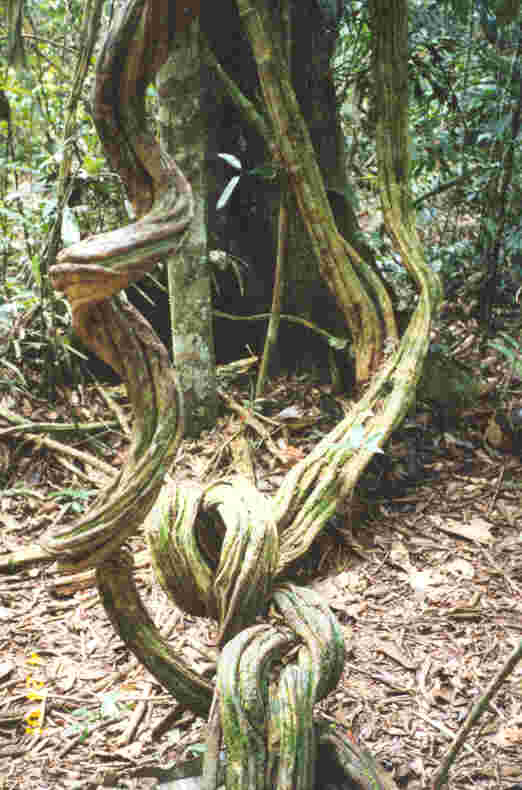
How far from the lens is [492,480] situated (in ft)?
6.24

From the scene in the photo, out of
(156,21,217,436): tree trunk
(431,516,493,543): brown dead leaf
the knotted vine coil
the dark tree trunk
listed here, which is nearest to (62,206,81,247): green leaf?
(156,21,217,436): tree trunk

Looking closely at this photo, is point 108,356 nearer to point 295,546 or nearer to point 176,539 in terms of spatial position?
point 176,539

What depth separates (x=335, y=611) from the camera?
150 cm

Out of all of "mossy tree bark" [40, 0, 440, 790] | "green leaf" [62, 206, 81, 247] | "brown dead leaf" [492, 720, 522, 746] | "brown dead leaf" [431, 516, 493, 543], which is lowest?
"brown dead leaf" [492, 720, 522, 746]

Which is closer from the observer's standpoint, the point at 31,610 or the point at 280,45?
the point at 31,610

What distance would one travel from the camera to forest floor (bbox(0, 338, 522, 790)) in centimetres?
113

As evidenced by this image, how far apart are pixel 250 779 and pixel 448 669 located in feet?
2.02

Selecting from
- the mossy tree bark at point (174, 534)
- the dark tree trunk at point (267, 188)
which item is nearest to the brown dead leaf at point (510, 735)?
the mossy tree bark at point (174, 534)

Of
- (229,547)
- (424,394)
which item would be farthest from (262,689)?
(424,394)

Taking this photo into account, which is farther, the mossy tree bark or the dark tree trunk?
the dark tree trunk

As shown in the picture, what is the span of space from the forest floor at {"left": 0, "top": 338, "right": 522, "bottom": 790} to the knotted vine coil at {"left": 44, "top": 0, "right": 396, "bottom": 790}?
0.40ft

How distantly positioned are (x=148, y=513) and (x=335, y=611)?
0.70 metres

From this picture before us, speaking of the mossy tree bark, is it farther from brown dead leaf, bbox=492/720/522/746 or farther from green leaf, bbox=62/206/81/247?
green leaf, bbox=62/206/81/247

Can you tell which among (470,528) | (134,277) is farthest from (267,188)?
(134,277)
